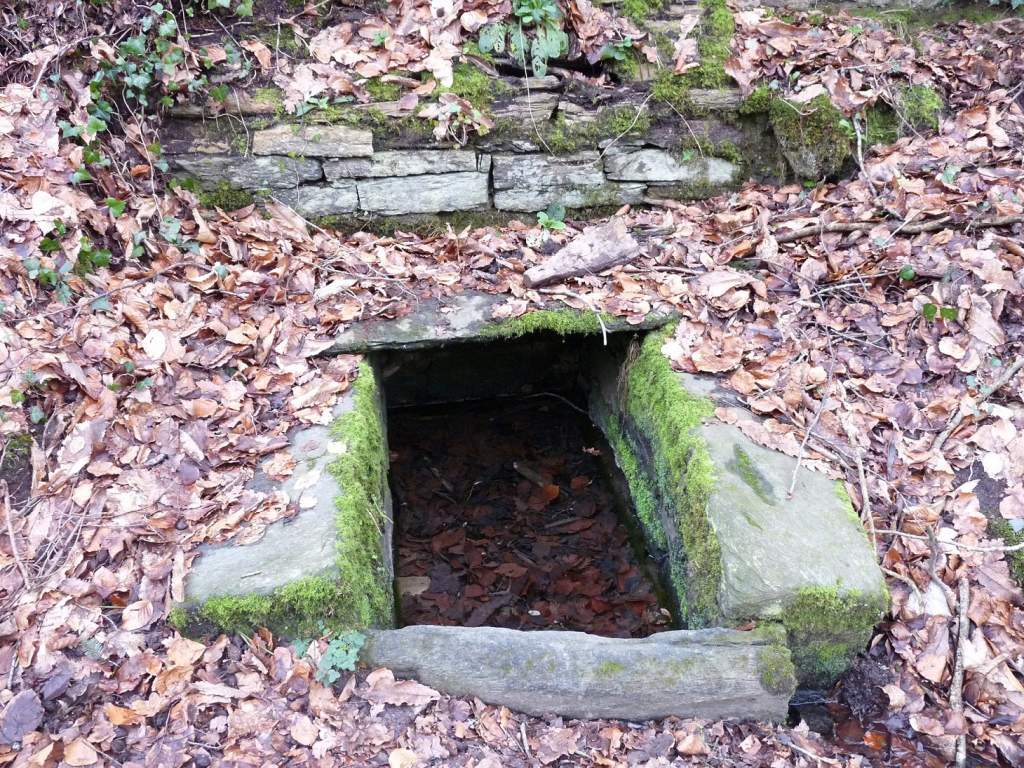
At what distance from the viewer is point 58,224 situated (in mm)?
3316

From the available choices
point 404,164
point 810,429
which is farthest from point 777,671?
point 404,164

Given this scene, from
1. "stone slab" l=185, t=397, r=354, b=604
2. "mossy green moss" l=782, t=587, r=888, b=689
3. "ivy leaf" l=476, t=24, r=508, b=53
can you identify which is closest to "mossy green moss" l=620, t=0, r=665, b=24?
"ivy leaf" l=476, t=24, r=508, b=53

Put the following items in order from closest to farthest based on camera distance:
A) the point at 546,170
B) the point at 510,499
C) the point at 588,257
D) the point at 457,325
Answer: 1. the point at 457,325
2. the point at 588,257
3. the point at 546,170
4. the point at 510,499

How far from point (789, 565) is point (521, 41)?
319 centimetres

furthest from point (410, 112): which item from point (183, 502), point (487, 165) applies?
point (183, 502)

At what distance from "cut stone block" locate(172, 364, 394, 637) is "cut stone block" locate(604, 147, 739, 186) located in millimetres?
2190

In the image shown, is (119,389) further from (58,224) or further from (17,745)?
(17,745)

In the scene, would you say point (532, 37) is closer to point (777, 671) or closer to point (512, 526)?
point (512, 526)

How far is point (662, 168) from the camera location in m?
→ 4.35

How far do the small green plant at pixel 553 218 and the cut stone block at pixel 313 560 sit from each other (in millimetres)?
1724

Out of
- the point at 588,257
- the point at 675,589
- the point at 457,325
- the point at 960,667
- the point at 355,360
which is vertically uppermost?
the point at 588,257

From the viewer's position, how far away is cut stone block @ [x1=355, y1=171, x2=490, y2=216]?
13.8 ft

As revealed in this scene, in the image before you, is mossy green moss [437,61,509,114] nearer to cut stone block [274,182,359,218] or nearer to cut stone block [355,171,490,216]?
cut stone block [355,171,490,216]

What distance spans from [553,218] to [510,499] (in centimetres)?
175
